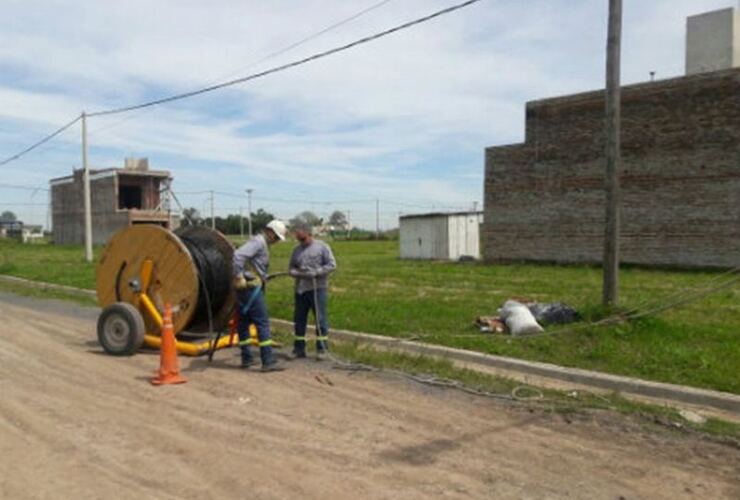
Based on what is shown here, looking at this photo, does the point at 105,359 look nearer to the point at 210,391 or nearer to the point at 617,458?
the point at 210,391

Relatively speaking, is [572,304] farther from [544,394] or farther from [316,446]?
Result: [316,446]

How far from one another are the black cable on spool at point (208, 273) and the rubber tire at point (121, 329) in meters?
0.87

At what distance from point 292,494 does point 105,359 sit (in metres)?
5.89

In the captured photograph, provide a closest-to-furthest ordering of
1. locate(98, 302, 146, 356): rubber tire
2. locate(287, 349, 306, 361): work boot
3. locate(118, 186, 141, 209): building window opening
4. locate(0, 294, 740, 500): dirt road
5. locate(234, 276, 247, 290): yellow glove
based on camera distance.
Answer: locate(0, 294, 740, 500): dirt road < locate(234, 276, 247, 290): yellow glove < locate(287, 349, 306, 361): work boot < locate(98, 302, 146, 356): rubber tire < locate(118, 186, 141, 209): building window opening

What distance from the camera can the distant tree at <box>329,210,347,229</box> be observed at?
78.9m

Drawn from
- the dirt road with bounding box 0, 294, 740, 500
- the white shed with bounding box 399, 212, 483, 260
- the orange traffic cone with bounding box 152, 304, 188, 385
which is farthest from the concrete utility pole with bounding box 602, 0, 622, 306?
the white shed with bounding box 399, 212, 483, 260

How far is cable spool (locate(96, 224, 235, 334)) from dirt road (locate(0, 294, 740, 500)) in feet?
6.65

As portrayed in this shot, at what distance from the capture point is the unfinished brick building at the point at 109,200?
65988 mm

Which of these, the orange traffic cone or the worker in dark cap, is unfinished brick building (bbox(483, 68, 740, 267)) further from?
the orange traffic cone

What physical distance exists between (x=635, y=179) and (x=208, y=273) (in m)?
19.5

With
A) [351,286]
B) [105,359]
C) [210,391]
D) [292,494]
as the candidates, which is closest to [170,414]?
[210,391]

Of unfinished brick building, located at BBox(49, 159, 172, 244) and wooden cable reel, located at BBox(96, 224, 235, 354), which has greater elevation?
unfinished brick building, located at BBox(49, 159, 172, 244)

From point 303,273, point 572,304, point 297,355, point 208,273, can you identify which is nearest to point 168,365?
point 297,355

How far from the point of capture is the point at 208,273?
1077 cm
